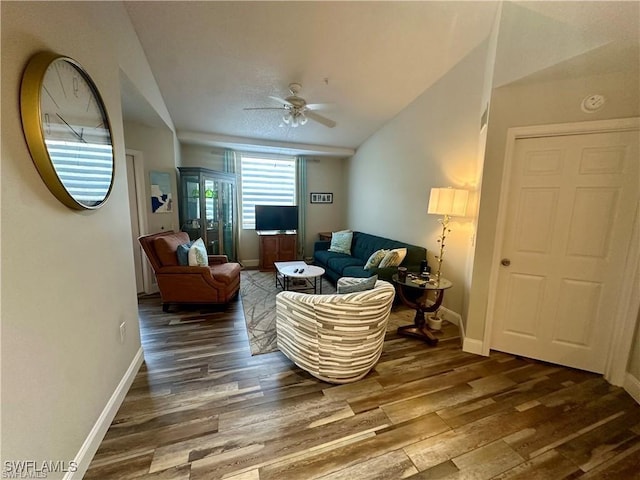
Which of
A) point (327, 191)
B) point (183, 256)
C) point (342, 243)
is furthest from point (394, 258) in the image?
point (327, 191)

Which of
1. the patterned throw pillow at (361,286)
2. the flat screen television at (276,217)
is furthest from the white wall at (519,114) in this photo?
the flat screen television at (276,217)

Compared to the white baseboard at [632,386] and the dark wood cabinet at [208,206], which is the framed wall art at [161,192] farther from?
the white baseboard at [632,386]

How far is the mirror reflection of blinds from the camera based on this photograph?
1181mm

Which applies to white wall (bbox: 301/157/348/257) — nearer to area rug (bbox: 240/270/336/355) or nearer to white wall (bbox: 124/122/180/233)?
area rug (bbox: 240/270/336/355)

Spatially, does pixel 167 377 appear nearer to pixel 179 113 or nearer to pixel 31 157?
pixel 31 157

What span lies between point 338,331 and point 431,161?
2.73 metres

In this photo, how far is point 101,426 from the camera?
1499mm

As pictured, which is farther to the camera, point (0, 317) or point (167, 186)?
point (167, 186)

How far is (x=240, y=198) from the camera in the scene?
5.57 m

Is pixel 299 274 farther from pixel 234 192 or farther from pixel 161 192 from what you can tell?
pixel 234 192

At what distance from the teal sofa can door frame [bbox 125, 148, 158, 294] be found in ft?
9.39

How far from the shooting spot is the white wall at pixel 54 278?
96 centimetres

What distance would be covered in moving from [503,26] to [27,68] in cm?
315

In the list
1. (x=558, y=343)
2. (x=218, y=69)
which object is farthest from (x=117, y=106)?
(x=558, y=343)
